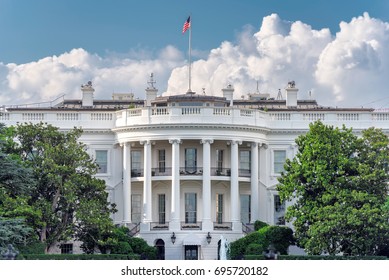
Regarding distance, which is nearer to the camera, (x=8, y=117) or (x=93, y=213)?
(x=93, y=213)

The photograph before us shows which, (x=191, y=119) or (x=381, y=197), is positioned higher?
(x=191, y=119)

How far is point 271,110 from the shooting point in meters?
91.9

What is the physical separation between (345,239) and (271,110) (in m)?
18.2

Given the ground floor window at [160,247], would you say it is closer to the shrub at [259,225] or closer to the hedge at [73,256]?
the shrub at [259,225]

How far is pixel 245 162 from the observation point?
9006cm

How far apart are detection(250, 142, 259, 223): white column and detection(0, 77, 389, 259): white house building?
0.06 m

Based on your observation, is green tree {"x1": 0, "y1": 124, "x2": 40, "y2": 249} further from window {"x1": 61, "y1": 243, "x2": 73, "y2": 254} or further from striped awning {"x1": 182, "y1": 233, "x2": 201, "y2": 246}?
striped awning {"x1": 182, "y1": 233, "x2": 201, "y2": 246}

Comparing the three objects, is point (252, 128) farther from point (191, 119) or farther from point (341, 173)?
point (341, 173)

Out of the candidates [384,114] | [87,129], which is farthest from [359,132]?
[87,129]

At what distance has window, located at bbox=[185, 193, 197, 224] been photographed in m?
A: 88.6

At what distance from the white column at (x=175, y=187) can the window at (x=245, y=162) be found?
16.7ft

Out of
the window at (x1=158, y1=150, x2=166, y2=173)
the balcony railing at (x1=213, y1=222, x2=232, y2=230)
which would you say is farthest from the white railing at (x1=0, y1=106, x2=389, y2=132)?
the balcony railing at (x1=213, y1=222, x2=232, y2=230)

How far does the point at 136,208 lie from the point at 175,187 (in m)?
4.65

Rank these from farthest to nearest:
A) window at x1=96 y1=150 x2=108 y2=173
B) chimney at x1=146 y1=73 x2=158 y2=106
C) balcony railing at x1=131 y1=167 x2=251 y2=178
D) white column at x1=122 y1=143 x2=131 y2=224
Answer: chimney at x1=146 y1=73 x2=158 y2=106, window at x1=96 y1=150 x2=108 y2=173, balcony railing at x1=131 y1=167 x2=251 y2=178, white column at x1=122 y1=143 x2=131 y2=224
